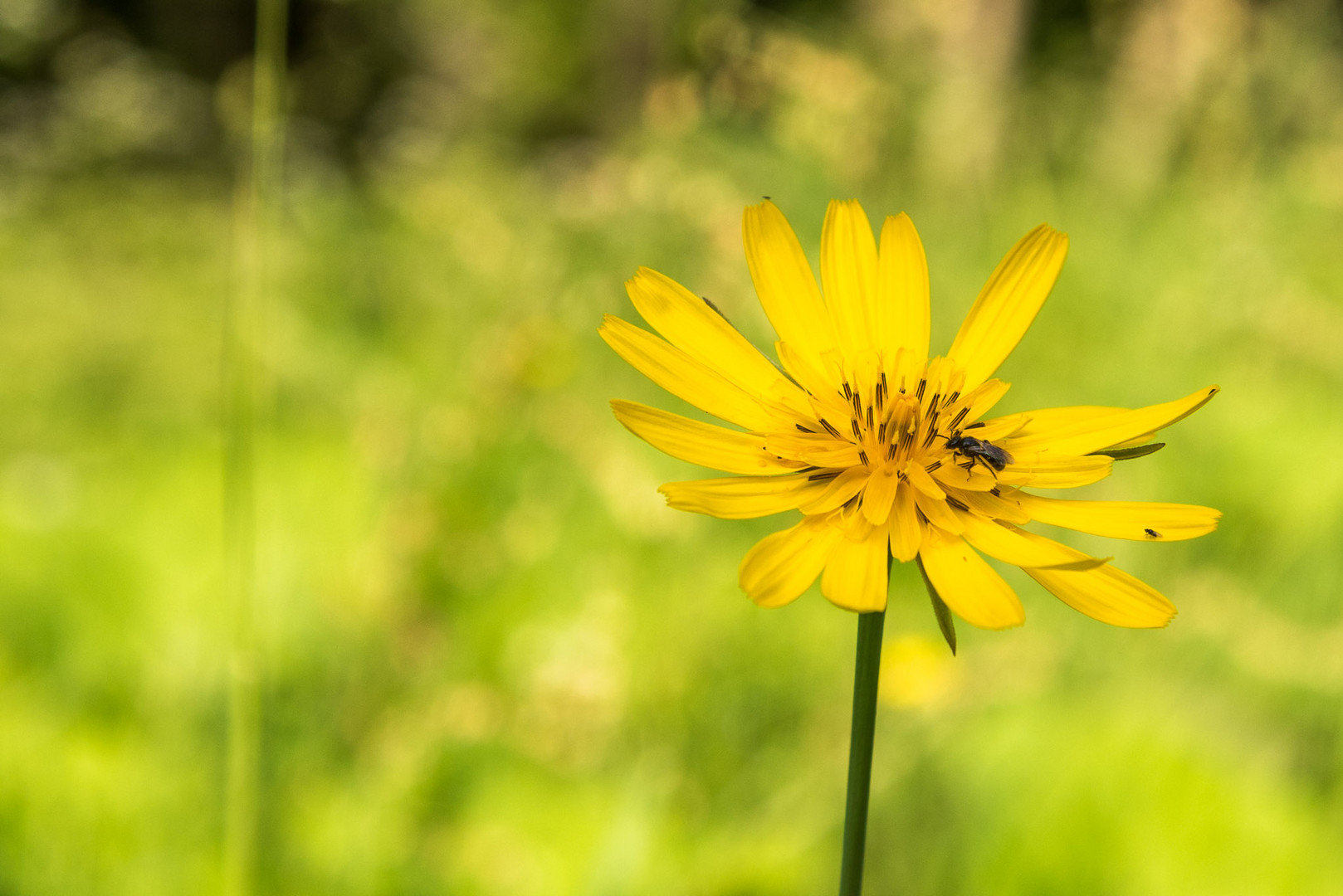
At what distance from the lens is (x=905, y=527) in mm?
772

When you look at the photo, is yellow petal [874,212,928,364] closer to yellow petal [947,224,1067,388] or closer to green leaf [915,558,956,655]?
yellow petal [947,224,1067,388]

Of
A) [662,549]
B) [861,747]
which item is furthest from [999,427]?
[662,549]

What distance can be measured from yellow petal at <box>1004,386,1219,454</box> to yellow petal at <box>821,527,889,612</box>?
8.2 inches

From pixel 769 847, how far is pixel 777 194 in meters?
2.21

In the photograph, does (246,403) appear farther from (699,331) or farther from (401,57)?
(401,57)

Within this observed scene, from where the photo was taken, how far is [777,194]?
316 cm

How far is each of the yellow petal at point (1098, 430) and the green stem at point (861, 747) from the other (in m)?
0.32

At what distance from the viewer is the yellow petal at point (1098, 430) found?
740 mm

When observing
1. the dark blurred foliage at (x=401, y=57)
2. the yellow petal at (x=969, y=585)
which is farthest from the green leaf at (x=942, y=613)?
the dark blurred foliage at (x=401, y=57)

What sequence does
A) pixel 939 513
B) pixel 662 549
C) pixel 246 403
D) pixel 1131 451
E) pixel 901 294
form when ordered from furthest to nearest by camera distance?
pixel 662 549, pixel 246 403, pixel 901 294, pixel 939 513, pixel 1131 451

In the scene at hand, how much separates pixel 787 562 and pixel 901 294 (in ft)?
1.14

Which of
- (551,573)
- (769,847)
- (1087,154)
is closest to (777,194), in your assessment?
(551,573)

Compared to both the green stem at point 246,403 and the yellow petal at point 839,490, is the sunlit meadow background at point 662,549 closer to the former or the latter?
the green stem at point 246,403

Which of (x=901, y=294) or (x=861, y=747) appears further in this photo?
(x=901, y=294)
